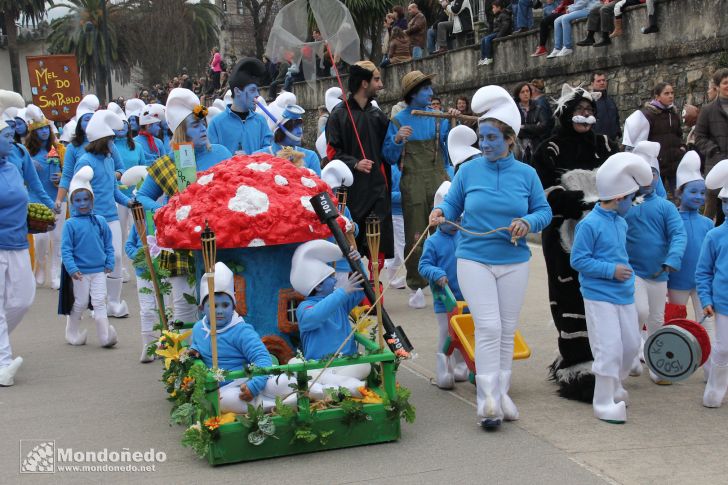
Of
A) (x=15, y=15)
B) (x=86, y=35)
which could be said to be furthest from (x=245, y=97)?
(x=15, y=15)

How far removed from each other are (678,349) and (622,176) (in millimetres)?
A: 1159

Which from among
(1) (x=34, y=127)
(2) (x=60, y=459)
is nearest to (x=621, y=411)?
(2) (x=60, y=459)

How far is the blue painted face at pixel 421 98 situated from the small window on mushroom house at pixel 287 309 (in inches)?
134

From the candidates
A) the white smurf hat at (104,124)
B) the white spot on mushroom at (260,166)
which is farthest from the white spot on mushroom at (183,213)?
the white smurf hat at (104,124)

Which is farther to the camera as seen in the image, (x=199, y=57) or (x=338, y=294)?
(x=199, y=57)

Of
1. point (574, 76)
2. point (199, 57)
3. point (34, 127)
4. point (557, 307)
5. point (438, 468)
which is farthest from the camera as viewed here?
point (199, 57)

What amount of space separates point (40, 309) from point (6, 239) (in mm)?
3811

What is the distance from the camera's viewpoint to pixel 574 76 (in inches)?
688

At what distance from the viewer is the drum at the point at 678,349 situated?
654cm

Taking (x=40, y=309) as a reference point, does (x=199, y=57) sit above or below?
above

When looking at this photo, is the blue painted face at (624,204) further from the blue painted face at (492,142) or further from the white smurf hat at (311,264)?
the white smurf hat at (311,264)

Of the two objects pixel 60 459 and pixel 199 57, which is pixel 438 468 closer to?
pixel 60 459

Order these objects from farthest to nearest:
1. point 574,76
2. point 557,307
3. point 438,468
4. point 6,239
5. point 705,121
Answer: point 574,76, point 705,121, point 6,239, point 557,307, point 438,468

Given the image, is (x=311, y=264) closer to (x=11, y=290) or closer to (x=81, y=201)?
(x=11, y=290)
